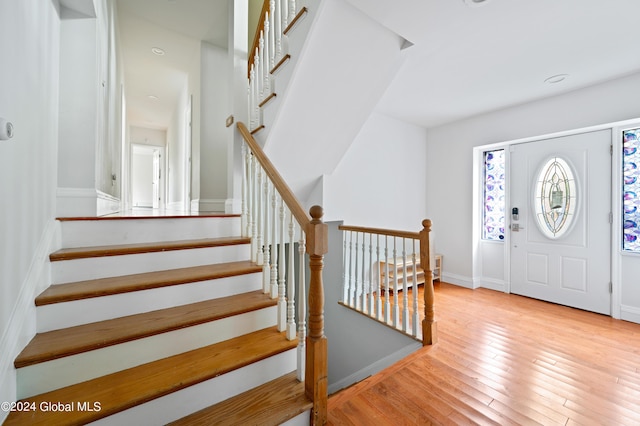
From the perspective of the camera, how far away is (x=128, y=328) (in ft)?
4.26

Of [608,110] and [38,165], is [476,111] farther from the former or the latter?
[38,165]

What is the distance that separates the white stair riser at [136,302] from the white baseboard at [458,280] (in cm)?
362

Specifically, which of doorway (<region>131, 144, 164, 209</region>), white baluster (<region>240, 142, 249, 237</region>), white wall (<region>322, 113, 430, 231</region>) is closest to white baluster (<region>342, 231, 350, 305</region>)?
white wall (<region>322, 113, 430, 231</region>)

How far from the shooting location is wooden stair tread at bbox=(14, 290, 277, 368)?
1101 mm

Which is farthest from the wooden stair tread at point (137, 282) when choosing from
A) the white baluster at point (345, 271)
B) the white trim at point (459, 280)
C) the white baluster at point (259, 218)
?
the white trim at point (459, 280)

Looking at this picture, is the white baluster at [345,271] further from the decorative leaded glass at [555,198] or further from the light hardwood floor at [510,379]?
the decorative leaded glass at [555,198]

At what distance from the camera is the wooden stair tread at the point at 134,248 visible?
4.76ft

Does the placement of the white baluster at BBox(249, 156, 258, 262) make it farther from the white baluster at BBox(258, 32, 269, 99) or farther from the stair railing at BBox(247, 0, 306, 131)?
the white baluster at BBox(258, 32, 269, 99)

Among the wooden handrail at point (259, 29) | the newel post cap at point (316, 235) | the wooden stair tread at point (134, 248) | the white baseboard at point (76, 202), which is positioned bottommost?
the wooden stair tread at point (134, 248)

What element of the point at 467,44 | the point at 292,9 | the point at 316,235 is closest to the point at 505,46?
the point at 467,44

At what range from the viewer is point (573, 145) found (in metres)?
3.28

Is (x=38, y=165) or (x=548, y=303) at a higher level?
(x=38, y=165)

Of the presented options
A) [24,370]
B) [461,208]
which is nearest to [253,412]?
[24,370]

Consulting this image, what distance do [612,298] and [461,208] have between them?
197 centimetres
